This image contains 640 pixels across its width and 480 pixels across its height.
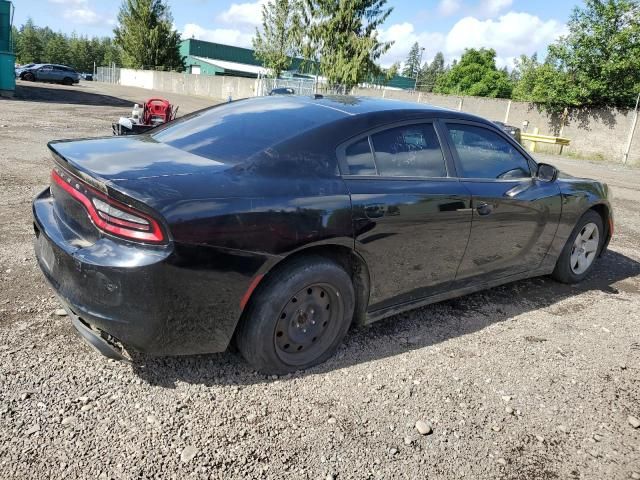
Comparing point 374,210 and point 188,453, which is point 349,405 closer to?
point 188,453

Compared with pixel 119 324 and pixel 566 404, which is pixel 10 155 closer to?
pixel 119 324

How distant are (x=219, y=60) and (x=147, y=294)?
77.9 m

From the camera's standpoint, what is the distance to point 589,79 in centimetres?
2148

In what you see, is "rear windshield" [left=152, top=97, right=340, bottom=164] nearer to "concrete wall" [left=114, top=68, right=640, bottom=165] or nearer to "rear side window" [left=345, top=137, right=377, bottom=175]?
"rear side window" [left=345, top=137, right=377, bottom=175]

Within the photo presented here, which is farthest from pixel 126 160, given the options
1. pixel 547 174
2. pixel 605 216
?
pixel 605 216

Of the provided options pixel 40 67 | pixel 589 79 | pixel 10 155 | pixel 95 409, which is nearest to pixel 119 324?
pixel 95 409

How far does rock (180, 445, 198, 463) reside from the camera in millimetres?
2297

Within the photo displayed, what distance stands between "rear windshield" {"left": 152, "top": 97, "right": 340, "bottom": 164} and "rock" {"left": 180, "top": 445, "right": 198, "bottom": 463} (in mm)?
1453

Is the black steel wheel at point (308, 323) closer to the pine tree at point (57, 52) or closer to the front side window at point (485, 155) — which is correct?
the front side window at point (485, 155)

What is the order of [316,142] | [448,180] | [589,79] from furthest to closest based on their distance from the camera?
[589,79]
[448,180]
[316,142]

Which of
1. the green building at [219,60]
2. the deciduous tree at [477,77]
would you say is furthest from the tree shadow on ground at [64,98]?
the green building at [219,60]

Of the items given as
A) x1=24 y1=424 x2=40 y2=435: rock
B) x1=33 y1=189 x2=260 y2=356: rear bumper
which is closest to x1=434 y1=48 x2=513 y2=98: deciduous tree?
x1=33 y1=189 x2=260 y2=356: rear bumper

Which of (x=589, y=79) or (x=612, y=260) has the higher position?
(x=589, y=79)

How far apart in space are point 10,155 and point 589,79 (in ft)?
70.8
